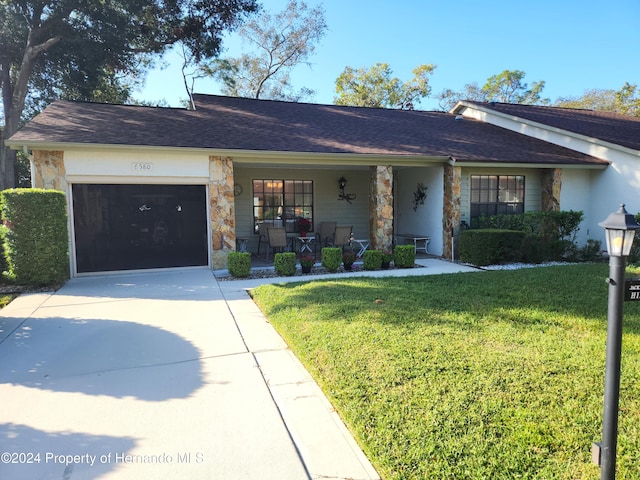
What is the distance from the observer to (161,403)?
10.5 feet

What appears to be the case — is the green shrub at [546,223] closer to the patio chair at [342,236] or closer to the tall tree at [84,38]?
the patio chair at [342,236]

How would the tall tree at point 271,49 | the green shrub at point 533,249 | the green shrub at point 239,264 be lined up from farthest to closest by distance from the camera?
the tall tree at point 271,49 < the green shrub at point 533,249 < the green shrub at point 239,264

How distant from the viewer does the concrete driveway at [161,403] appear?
8.02ft

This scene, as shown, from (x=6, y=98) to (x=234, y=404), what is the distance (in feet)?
69.6

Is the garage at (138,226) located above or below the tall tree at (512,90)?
below

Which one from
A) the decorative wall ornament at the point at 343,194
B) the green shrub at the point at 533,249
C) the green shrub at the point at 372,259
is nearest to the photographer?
the green shrub at the point at 372,259

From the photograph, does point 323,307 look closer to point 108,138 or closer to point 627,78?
point 108,138

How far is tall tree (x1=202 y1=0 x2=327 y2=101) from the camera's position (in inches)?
1023

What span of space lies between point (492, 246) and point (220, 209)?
6.64m

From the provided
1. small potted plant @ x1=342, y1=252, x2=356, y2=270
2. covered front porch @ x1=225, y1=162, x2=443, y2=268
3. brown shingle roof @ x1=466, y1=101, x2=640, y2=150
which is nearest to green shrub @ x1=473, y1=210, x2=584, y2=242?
covered front porch @ x1=225, y1=162, x2=443, y2=268

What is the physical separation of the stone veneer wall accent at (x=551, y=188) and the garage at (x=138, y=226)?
392 inches

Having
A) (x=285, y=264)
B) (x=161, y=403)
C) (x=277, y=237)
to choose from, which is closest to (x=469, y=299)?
(x=285, y=264)

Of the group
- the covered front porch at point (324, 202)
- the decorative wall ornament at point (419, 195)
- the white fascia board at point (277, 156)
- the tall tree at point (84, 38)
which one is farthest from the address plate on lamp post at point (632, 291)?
the tall tree at point (84, 38)

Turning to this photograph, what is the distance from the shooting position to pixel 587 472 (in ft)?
7.36
